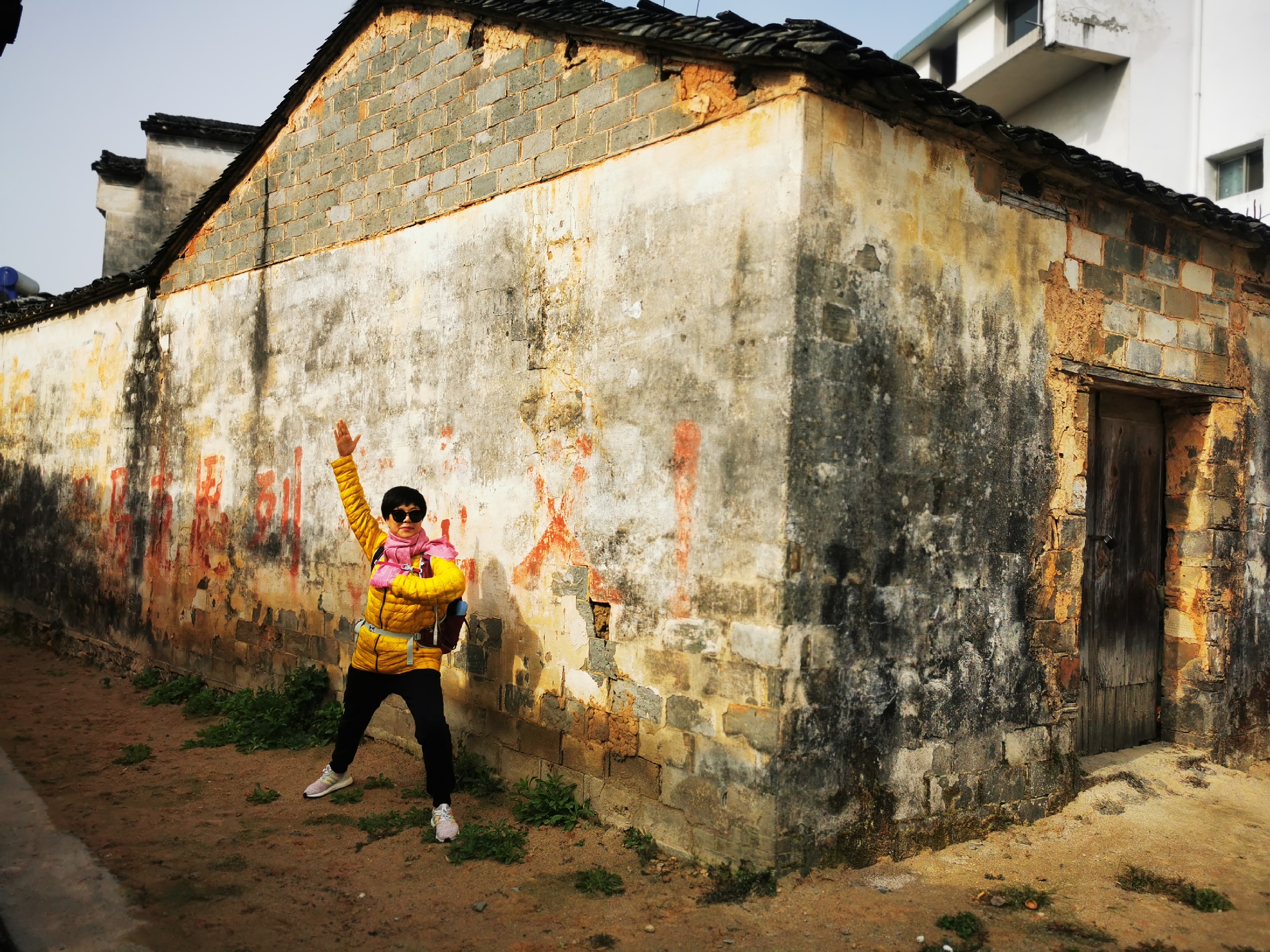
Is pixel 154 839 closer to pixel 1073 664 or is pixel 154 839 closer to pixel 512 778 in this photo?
pixel 512 778

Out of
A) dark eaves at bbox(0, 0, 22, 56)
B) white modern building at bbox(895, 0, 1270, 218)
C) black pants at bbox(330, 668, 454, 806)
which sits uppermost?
white modern building at bbox(895, 0, 1270, 218)

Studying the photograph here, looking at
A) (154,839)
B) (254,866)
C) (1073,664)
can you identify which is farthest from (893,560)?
(154,839)

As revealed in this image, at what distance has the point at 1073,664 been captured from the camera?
202 inches

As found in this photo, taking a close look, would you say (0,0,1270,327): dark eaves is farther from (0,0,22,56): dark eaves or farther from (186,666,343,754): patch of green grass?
(186,666,343,754): patch of green grass

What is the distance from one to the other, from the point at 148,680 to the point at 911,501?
744 centimetres

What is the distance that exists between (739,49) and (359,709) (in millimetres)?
3906

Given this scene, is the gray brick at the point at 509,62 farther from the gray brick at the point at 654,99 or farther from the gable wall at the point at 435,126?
the gray brick at the point at 654,99

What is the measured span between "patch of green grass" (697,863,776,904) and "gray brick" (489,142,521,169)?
4.10 m

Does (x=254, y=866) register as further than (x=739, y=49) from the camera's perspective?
Yes

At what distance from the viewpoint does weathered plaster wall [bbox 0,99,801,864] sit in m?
4.18

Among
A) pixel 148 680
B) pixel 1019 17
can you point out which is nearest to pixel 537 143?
pixel 148 680

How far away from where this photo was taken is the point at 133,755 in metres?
6.35

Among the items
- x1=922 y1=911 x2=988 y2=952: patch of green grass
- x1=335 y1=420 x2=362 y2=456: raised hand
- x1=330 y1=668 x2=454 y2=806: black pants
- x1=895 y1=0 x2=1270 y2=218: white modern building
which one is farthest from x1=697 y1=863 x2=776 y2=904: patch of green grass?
x1=895 y1=0 x2=1270 y2=218: white modern building

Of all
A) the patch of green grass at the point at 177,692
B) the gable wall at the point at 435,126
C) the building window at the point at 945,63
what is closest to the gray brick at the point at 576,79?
the gable wall at the point at 435,126
